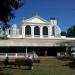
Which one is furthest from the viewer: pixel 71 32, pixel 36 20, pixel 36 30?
pixel 71 32

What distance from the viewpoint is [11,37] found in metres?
62.2

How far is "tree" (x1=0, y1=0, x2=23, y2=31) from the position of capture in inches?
793

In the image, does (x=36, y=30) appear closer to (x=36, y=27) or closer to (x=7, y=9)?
(x=36, y=27)

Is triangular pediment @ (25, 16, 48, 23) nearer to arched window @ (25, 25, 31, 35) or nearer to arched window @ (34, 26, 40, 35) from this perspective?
arched window @ (25, 25, 31, 35)

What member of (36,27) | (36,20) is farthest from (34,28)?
(36,20)

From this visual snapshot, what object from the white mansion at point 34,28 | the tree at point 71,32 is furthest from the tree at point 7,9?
the tree at point 71,32

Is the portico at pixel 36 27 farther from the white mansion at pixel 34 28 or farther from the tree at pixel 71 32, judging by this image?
the tree at pixel 71 32

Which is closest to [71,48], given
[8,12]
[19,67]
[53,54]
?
[53,54]

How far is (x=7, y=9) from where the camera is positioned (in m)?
20.6

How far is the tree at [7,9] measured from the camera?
66.1 ft

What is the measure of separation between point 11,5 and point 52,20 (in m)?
54.3

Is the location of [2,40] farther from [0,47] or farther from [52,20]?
[52,20]

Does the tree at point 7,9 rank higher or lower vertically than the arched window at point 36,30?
lower

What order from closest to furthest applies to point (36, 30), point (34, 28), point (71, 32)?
point (34, 28) → point (36, 30) → point (71, 32)
